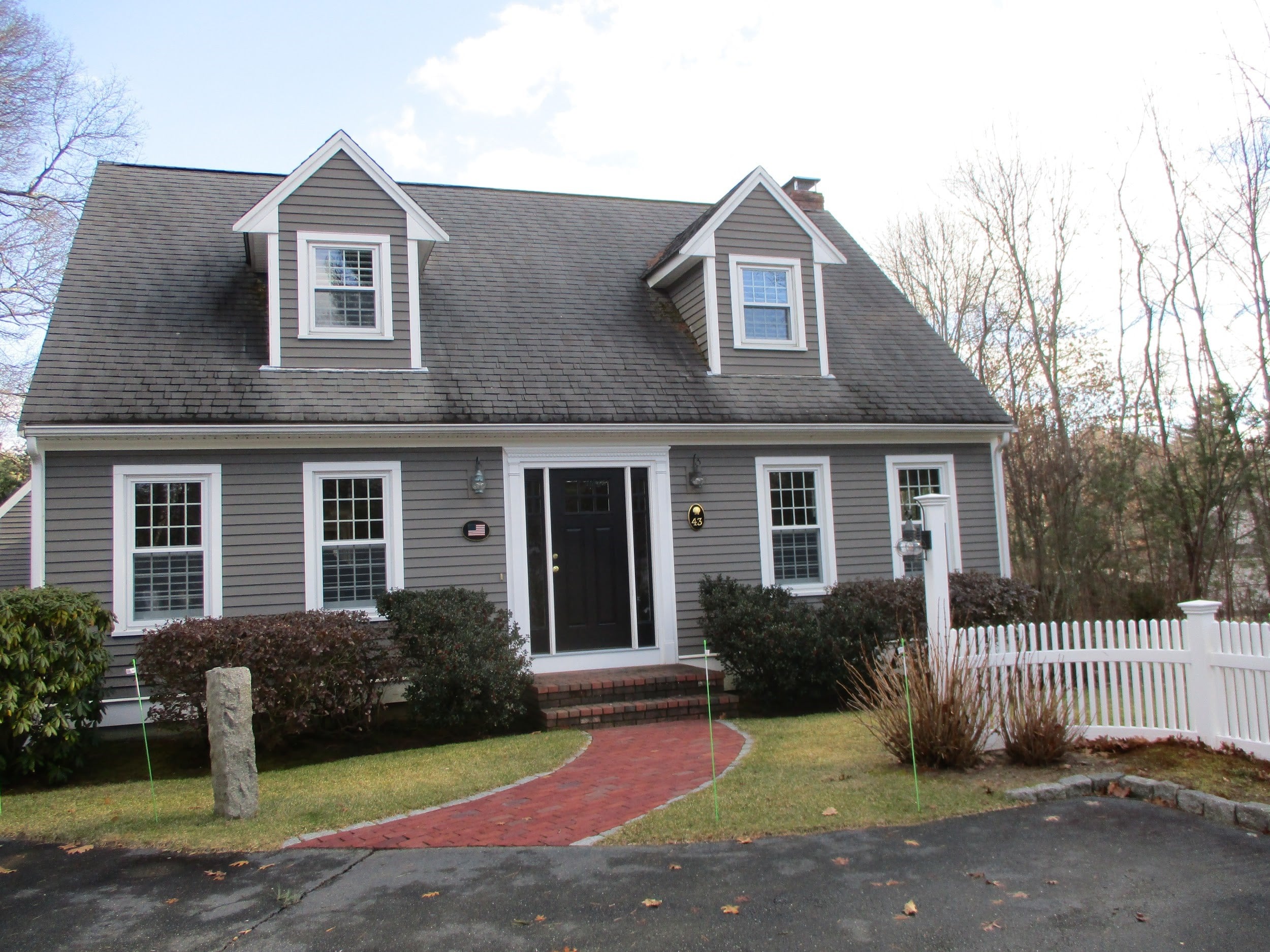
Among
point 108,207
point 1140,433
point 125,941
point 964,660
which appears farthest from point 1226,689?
point 1140,433

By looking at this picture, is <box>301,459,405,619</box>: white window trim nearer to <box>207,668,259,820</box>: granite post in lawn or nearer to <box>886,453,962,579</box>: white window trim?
<box>207,668,259,820</box>: granite post in lawn

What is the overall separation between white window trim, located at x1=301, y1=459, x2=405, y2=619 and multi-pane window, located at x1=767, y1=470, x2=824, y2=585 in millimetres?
4582

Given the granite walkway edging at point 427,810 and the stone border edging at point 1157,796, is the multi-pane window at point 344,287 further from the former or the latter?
the stone border edging at point 1157,796

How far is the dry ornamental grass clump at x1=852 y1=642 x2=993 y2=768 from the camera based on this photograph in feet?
21.5

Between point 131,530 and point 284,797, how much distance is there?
4233 mm

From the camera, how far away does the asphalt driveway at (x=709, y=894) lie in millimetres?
4043

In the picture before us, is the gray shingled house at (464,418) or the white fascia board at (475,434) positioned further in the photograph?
the gray shingled house at (464,418)

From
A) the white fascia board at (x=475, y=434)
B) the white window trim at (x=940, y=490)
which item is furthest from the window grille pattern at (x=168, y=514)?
the white window trim at (x=940, y=490)

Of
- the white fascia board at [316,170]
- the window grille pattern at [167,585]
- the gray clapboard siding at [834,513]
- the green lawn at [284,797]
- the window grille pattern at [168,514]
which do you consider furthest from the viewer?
the gray clapboard siding at [834,513]

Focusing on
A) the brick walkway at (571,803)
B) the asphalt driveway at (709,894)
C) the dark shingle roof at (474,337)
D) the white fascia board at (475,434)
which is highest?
the dark shingle roof at (474,337)

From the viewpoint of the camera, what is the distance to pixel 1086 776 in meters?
6.15

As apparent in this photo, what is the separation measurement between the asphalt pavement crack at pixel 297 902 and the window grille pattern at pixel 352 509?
5412 millimetres

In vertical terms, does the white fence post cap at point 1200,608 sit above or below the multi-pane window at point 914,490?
below

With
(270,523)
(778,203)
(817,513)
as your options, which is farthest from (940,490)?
(270,523)
